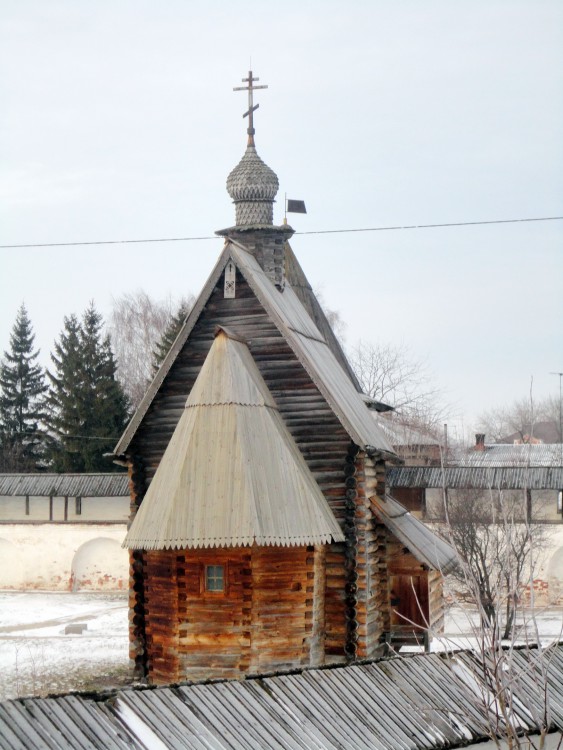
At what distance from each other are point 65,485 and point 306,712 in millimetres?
23446

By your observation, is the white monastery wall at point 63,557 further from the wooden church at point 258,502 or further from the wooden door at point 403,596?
the wooden door at point 403,596

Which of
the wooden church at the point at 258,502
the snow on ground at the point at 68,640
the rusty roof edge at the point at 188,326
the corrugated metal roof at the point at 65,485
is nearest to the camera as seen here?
the wooden church at the point at 258,502

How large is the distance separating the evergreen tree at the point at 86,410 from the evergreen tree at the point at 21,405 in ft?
6.38

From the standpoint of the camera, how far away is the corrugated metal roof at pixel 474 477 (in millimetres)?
28562

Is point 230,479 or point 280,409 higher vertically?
point 280,409

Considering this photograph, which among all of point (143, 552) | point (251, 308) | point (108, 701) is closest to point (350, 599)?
point (143, 552)

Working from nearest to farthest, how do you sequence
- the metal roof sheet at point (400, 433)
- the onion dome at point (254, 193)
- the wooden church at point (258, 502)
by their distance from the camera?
the wooden church at point (258, 502), the onion dome at point (254, 193), the metal roof sheet at point (400, 433)

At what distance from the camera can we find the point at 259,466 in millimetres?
15109

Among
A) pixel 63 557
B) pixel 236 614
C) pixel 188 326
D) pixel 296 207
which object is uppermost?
pixel 296 207

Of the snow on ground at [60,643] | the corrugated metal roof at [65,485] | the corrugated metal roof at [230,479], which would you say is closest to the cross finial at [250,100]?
the corrugated metal roof at [230,479]

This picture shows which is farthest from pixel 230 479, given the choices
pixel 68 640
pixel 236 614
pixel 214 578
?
pixel 68 640

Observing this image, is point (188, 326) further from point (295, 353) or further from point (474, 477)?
point (474, 477)

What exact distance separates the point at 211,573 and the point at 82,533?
16.7 m

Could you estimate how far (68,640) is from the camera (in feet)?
73.2
